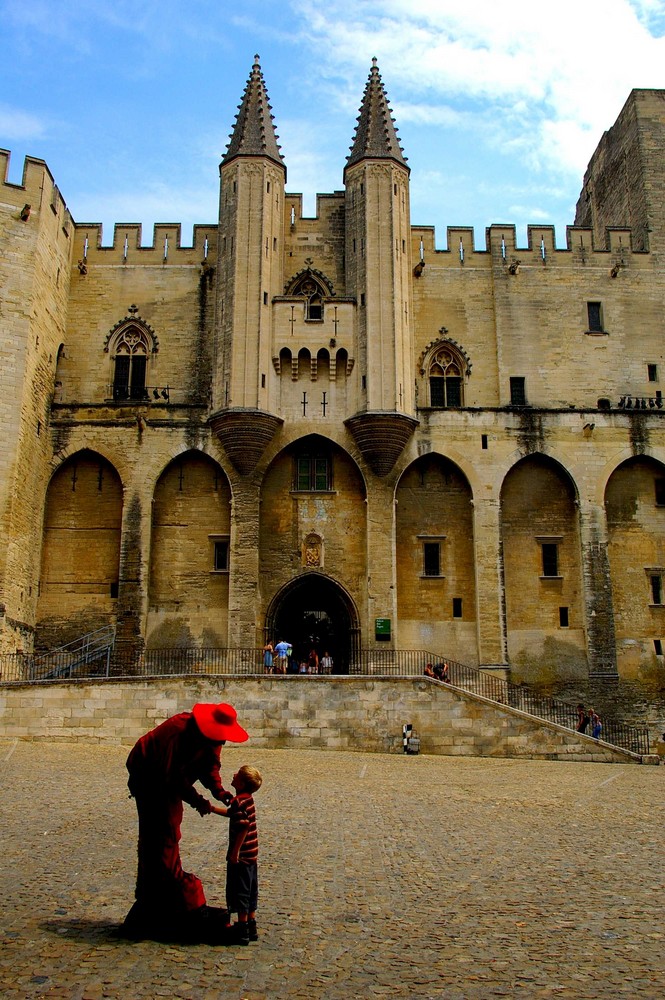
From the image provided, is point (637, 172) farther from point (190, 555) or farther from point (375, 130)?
point (190, 555)

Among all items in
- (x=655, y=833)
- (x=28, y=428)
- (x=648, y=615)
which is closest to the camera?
(x=655, y=833)

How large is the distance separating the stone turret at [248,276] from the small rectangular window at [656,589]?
12.8 meters

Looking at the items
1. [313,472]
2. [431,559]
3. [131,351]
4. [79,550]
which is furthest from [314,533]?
[131,351]

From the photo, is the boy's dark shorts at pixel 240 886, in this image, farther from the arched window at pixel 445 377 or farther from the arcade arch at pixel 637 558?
the arched window at pixel 445 377

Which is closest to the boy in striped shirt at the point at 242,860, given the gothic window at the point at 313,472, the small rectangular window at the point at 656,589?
the gothic window at the point at 313,472

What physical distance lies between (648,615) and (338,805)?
1816 cm

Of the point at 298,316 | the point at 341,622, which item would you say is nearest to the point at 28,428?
the point at 298,316

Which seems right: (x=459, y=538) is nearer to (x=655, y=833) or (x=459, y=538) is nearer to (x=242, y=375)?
(x=242, y=375)

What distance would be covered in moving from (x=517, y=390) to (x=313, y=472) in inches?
305

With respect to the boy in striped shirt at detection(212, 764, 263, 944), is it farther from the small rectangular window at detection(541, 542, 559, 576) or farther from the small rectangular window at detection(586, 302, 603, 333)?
the small rectangular window at detection(586, 302, 603, 333)

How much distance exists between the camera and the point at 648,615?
2928 centimetres

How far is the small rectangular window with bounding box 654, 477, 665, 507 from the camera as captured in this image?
99.3 feet

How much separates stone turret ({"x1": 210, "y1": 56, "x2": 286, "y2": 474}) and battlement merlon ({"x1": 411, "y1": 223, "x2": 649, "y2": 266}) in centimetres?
537

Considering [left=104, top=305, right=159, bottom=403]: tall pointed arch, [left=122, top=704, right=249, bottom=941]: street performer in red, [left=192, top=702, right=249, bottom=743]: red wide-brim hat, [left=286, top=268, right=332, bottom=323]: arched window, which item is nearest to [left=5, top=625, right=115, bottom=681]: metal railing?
[left=104, top=305, right=159, bottom=403]: tall pointed arch
